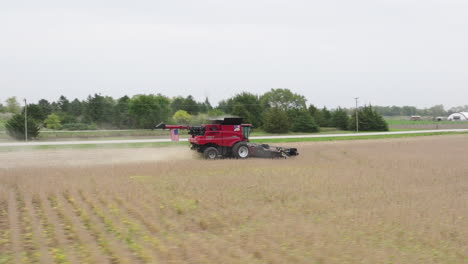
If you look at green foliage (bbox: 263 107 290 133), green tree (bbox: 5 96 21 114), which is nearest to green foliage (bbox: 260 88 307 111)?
green foliage (bbox: 263 107 290 133)

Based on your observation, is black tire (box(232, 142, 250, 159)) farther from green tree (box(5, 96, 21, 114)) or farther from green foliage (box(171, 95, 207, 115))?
green tree (box(5, 96, 21, 114))

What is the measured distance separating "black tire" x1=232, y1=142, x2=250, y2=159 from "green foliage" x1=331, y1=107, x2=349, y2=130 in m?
45.1

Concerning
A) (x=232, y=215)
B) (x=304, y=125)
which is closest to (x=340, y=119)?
(x=304, y=125)

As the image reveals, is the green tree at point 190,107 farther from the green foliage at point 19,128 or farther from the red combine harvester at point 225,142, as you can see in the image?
the red combine harvester at point 225,142

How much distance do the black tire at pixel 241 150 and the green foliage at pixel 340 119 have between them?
45.1 meters

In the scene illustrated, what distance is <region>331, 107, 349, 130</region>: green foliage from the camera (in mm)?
64500

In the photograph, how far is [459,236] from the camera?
321 inches

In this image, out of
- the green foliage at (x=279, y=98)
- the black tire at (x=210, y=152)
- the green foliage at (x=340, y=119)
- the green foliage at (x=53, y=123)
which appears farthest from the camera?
the green foliage at (x=279, y=98)

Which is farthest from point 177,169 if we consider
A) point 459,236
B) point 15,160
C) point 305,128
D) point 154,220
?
point 305,128

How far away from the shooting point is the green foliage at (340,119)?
64500mm

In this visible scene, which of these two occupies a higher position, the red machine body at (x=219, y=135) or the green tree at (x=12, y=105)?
the green tree at (x=12, y=105)

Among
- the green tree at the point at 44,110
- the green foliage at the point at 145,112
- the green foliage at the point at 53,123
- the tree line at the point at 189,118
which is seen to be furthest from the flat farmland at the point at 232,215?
the green tree at the point at 44,110

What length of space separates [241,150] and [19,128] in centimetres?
2617

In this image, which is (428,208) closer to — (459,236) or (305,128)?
(459,236)
